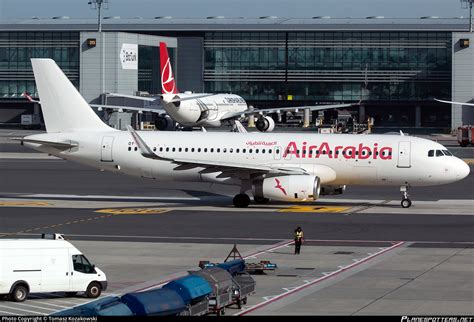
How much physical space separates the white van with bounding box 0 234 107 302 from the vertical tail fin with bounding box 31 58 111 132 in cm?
3413

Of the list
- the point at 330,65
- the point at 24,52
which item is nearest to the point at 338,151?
the point at 330,65

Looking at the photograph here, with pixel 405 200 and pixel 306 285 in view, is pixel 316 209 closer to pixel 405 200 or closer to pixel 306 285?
pixel 405 200

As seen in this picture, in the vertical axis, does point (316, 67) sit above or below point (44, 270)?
above

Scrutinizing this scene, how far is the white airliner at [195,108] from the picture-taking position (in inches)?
5517

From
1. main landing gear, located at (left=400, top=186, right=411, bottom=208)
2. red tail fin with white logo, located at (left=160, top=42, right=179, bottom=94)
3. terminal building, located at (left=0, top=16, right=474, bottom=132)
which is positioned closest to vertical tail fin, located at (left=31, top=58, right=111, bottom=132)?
main landing gear, located at (left=400, top=186, right=411, bottom=208)

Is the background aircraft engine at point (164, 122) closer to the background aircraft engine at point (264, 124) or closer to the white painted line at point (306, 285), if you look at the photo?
the background aircraft engine at point (264, 124)

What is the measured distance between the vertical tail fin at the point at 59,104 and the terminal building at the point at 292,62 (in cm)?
10699

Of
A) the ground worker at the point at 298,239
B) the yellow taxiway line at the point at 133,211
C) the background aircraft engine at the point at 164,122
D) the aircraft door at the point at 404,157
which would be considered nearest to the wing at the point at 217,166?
the yellow taxiway line at the point at 133,211

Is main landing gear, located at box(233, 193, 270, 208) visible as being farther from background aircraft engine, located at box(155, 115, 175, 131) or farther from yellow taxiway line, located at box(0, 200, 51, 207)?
background aircraft engine, located at box(155, 115, 175, 131)

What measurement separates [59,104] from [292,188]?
1748 cm

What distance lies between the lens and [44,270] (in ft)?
118

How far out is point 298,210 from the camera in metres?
65.3

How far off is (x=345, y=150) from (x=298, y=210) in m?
4.75
